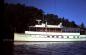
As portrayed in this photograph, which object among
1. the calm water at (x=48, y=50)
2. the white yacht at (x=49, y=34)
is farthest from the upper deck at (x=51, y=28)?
the calm water at (x=48, y=50)

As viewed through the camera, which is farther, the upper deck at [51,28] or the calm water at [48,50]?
the upper deck at [51,28]

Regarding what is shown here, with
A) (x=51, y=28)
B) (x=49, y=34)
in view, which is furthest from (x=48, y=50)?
(x=51, y=28)

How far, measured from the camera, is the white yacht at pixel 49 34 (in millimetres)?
17203

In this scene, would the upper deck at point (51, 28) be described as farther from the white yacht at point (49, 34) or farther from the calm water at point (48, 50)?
the calm water at point (48, 50)

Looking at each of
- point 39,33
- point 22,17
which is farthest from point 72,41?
point 22,17

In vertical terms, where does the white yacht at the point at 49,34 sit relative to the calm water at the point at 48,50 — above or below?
above

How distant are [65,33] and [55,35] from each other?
28.9 inches

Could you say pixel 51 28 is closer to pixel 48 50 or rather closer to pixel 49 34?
pixel 49 34

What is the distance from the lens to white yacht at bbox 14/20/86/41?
1720cm

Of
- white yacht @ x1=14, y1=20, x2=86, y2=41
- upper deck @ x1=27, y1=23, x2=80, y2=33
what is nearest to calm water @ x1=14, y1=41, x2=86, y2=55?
white yacht @ x1=14, y1=20, x2=86, y2=41

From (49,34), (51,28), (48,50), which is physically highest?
(51,28)

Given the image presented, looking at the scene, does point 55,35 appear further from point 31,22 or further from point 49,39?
point 31,22

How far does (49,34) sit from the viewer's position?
17.6 m

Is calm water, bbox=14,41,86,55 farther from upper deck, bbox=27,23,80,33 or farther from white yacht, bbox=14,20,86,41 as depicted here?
upper deck, bbox=27,23,80,33
